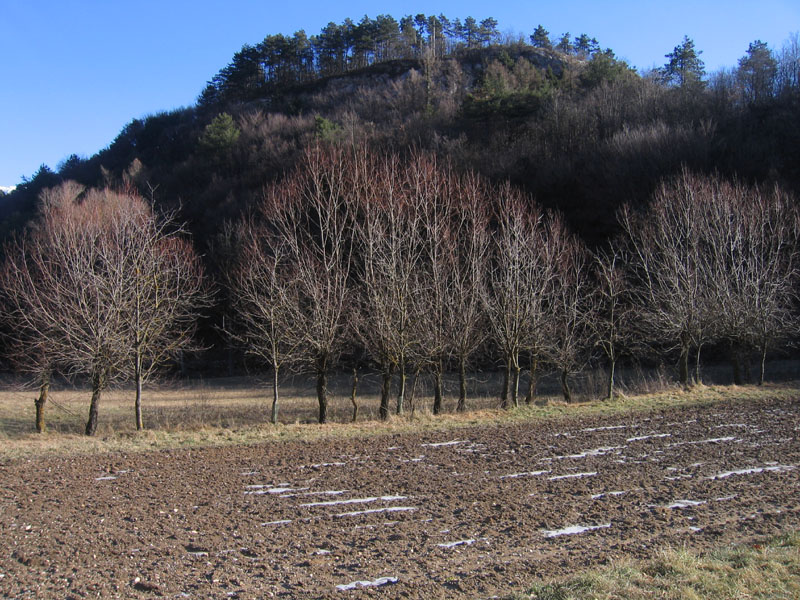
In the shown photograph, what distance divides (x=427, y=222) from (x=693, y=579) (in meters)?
15.5

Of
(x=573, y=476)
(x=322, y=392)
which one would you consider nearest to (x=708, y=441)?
(x=573, y=476)

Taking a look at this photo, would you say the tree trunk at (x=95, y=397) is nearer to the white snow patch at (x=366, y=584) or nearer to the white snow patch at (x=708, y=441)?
the white snow patch at (x=366, y=584)

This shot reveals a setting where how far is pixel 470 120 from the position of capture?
55031mm

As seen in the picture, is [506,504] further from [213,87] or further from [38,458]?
[213,87]

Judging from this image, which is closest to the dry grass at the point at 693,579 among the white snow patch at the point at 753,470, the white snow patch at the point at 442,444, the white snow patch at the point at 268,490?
the white snow patch at the point at 753,470

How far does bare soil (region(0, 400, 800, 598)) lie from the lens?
584 centimetres

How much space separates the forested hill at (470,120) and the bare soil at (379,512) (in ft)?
58.3

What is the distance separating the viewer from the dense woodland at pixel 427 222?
755 inches

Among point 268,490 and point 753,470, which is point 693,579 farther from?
point 268,490

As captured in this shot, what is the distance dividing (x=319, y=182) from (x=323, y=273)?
297cm

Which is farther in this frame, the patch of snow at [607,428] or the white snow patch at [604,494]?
the patch of snow at [607,428]

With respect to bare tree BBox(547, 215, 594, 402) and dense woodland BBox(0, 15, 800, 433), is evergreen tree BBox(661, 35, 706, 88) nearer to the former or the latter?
dense woodland BBox(0, 15, 800, 433)

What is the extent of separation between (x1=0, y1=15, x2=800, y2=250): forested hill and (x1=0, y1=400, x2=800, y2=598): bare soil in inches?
700

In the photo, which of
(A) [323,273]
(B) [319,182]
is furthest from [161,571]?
(B) [319,182]
